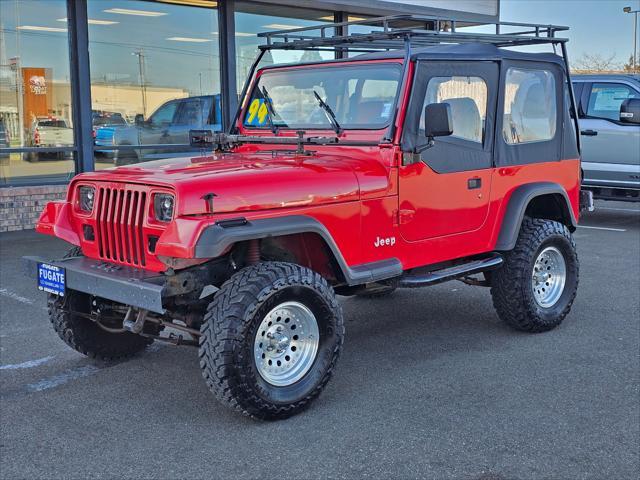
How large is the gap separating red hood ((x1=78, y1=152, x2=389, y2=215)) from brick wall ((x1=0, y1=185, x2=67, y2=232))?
20.5ft

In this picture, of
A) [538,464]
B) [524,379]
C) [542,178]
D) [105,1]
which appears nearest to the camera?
[538,464]

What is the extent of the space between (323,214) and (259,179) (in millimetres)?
454

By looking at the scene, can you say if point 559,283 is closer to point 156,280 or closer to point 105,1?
point 156,280

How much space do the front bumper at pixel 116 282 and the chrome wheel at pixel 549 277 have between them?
3.08 m

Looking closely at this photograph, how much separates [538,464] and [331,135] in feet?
8.43

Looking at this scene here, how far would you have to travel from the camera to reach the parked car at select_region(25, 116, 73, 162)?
36.5 ft

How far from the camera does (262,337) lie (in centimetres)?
437

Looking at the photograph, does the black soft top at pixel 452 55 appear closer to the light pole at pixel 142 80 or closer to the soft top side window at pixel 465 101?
the soft top side window at pixel 465 101

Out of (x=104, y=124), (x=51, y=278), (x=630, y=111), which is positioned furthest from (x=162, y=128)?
(x=51, y=278)

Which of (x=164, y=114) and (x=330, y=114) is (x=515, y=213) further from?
(x=164, y=114)

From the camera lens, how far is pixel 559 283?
626 cm

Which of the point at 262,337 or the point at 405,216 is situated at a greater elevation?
the point at 405,216

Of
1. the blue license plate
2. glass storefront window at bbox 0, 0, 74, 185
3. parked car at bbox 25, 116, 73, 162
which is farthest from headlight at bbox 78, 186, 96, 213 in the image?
parked car at bbox 25, 116, 73, 162

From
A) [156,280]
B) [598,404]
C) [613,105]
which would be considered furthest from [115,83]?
[598,404]
